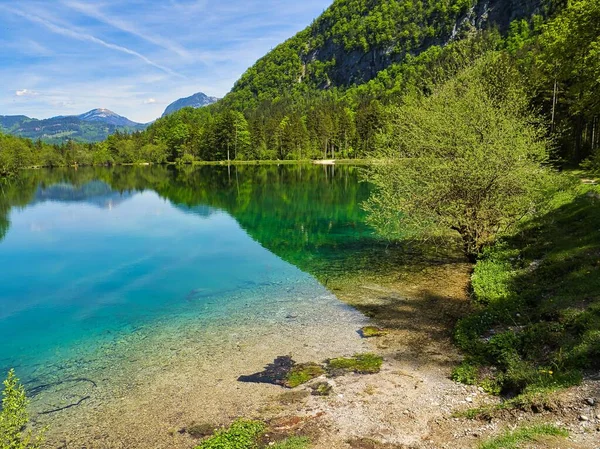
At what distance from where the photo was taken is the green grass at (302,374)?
13.6m

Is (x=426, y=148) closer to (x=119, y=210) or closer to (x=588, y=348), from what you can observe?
(x=588, y=348)

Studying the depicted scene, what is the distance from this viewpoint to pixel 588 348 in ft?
37.0

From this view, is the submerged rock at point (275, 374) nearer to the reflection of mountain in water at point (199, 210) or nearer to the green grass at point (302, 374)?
the green grass at point (302, 374)

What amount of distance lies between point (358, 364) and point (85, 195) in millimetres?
80986

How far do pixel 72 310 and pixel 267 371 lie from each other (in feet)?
45.2

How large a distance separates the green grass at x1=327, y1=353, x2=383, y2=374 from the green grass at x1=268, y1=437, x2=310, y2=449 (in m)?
4.19

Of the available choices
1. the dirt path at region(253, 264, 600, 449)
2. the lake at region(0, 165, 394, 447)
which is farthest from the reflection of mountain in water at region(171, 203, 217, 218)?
the dirt path at region(253, 264, 600, 449)

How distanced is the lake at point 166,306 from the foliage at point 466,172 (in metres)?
6.37

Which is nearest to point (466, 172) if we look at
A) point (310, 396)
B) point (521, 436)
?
point (310, 396)

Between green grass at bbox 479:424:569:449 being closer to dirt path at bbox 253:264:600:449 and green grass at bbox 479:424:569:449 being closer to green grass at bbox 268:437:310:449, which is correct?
dirt path at bbox 253:264:600:449

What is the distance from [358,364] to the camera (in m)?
14.6

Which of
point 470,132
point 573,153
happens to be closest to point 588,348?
point 470,132

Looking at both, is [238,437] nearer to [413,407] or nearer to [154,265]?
[413,407]

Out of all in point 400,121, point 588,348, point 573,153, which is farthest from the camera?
point 573,153
